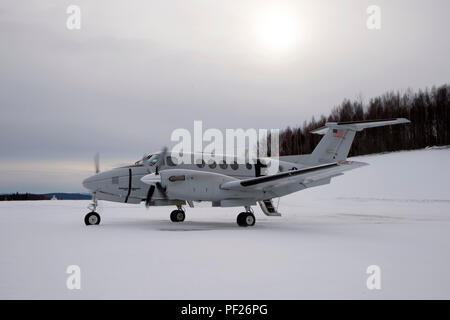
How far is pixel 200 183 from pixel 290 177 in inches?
113

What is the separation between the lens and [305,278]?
5.78 metres

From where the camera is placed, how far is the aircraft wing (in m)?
12.3

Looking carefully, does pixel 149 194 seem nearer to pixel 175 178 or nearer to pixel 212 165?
pixel 175 178

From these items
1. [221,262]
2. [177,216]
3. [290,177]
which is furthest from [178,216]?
[221,262]

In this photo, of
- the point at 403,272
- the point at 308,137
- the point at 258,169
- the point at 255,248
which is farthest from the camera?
the point at 308,137

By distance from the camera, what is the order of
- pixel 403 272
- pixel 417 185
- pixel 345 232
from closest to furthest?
1. pixel 403 272
2. pixel 345 232
3. pixel 417 185

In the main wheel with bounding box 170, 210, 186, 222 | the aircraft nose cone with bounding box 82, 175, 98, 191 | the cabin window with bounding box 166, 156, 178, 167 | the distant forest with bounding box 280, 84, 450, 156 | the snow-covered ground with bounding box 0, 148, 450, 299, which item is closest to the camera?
the snow-covered ground with bounding box 0, 148, 450, 299

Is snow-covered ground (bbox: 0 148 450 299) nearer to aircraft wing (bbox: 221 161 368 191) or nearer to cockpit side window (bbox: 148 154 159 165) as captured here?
aircraft wing (bbox: 221 161 368 191)

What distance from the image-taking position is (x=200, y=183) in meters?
13.1

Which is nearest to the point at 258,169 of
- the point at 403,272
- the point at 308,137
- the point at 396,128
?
the point at 403,272

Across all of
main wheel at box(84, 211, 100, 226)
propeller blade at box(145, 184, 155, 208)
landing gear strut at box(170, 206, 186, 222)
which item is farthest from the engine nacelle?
main wheel at box(84, 211, 100, 226)

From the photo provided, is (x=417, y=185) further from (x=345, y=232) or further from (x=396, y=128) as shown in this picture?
(x=345, y=232)

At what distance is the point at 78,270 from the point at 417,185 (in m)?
34.7

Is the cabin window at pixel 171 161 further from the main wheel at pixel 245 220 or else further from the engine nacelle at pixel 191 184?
the main wheel at pixel 245 220
